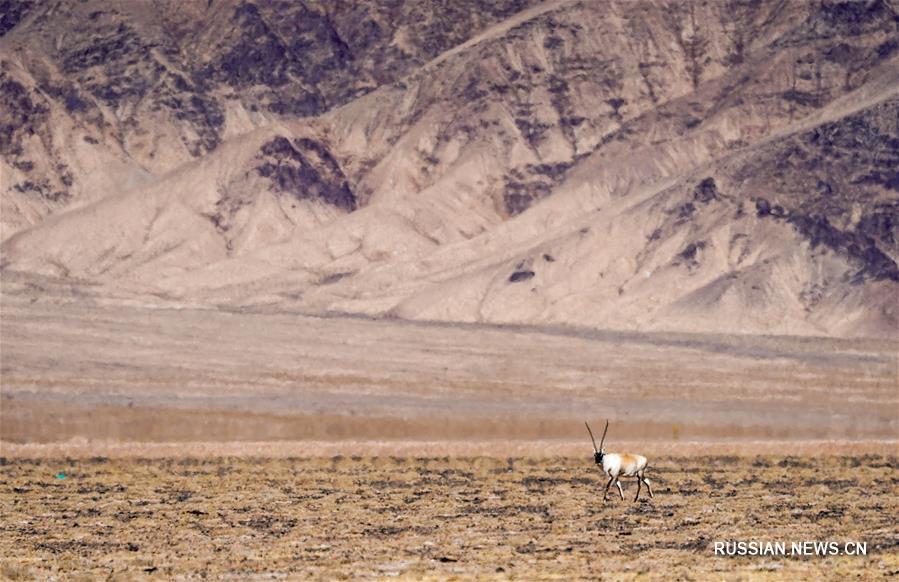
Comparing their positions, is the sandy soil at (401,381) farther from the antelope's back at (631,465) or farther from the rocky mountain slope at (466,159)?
the antelope's back at (631,465)

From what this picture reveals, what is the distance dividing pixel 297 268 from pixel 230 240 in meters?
9.97

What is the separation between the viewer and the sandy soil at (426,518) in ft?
64.5

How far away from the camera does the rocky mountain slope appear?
335 ft

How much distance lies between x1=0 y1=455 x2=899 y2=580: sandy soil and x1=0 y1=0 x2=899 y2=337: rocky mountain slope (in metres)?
52.8

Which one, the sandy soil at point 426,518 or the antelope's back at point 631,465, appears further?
the antelope's back at point 631,465

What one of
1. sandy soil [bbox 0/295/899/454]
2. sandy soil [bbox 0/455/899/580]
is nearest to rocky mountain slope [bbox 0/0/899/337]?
sandy soil [bbox 0/295/899/454]

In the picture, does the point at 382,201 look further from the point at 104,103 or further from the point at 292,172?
the point at 104,103

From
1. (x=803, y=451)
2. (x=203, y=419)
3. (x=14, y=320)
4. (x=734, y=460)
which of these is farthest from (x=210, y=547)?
(x=14, y=320)

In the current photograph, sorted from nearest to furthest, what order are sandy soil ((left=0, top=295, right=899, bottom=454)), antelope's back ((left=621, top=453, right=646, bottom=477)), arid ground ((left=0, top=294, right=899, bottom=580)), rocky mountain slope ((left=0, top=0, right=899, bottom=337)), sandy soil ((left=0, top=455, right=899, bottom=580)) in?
sandy soil ((left=0, top=455, right=899, bottom=580)) < arid ground ((left=0, top=294, right=899, bottom=580)) < antelope's back ((left=621, top=453, right=646, bottom=477)) < sandy soil ((left=0, top=295, right=899, bottom=454)) < rocky mountain slope ((left=0, top=0, right=899, bottom=337))

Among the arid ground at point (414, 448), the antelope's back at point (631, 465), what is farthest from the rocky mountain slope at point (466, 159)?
the antelope's back at point (631, 465)

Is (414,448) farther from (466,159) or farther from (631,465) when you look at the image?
(466,159)

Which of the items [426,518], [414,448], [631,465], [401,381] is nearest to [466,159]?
[401,381]

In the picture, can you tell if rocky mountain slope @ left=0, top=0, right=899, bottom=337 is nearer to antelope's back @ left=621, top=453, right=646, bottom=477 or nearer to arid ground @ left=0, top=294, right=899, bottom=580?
arid ground @ left=0, top=294, right=899, bottom=580

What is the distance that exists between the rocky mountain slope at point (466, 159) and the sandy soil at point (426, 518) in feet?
173
